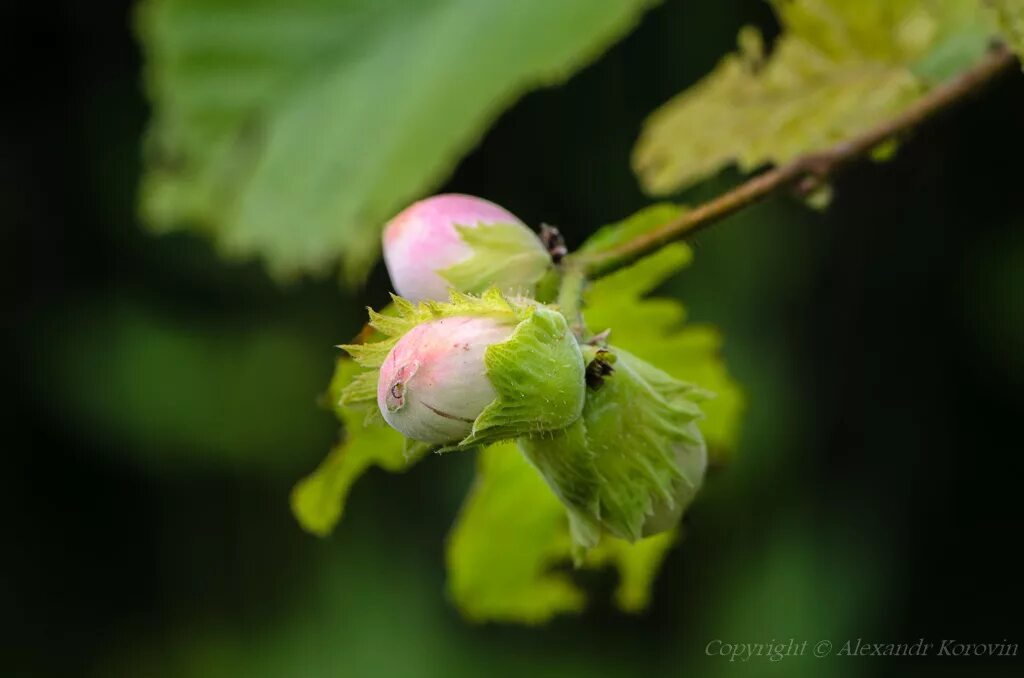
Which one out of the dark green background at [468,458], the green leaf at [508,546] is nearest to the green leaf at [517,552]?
the green leaf at [508,546]

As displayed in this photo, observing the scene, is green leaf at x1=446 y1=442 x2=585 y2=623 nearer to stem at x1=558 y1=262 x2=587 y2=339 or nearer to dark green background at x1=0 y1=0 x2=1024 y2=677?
stem at x1=558 y1=262 x2=587 y2=339

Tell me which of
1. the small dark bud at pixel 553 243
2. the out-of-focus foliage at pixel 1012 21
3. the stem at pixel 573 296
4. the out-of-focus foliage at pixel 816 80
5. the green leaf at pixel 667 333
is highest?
the out-of-focus foliage at pixel 1012 21

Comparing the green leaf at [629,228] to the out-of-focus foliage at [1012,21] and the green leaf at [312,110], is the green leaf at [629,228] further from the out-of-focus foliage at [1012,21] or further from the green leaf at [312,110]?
the green leaf at [312,110]

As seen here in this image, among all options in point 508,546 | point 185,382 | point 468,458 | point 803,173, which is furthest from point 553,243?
point 185,382

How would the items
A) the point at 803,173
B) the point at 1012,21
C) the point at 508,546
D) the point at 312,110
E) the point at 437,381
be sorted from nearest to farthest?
the point at 437,381 → the point at 1012,21 → the point at 803,173 → the point at 508,546 → the point at 312,110

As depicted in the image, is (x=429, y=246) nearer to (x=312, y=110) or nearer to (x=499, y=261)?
(x=499, y=261)

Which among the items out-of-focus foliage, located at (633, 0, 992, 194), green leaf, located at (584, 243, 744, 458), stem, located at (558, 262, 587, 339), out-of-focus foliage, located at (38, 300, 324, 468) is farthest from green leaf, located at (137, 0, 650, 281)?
out-of-focus foliage, located at (38, 300, 324, 468)
